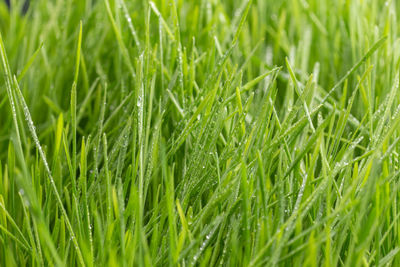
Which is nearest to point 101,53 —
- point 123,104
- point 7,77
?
point 123,104

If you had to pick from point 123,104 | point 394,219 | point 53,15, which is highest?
point 53,15

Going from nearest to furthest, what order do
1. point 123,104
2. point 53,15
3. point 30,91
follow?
point 123,104 < point 30,91 < point 53,15

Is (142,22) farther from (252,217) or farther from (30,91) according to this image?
(252,217)

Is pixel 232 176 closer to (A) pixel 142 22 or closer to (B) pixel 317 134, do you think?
(B) pixel 317 134

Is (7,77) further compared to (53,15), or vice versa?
(53,15)

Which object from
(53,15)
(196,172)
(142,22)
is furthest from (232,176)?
(53,15)

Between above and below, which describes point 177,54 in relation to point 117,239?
above

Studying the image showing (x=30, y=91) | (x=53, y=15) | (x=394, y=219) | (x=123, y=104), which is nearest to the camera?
(x=394, y=219)
